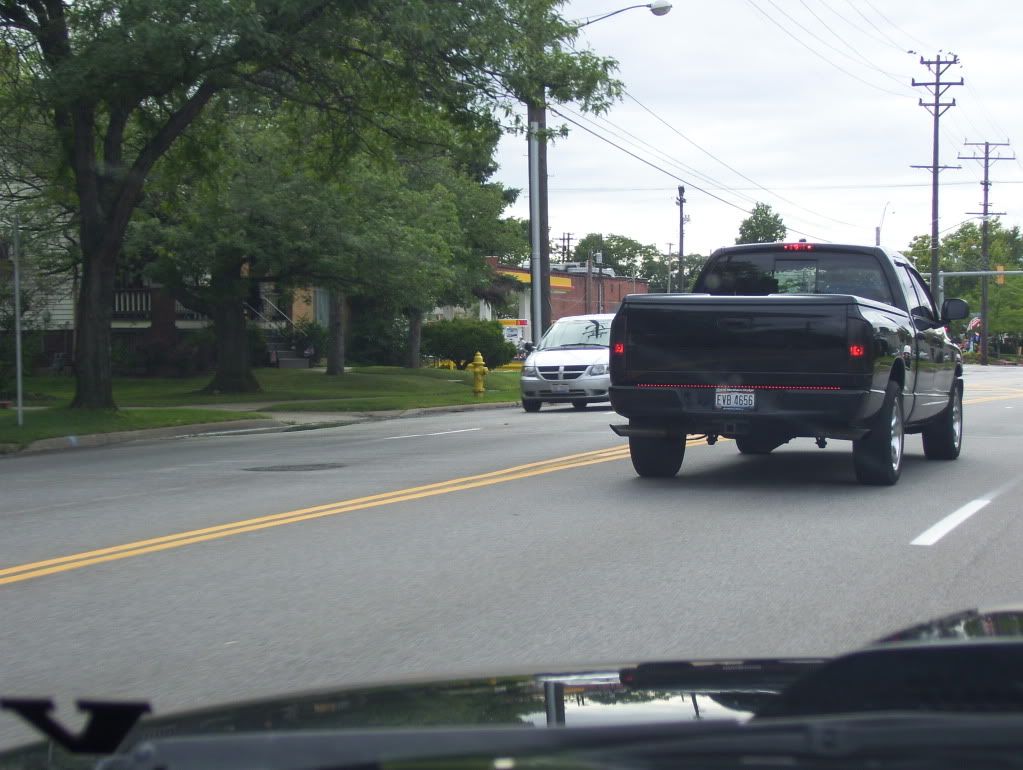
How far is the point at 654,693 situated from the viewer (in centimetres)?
288

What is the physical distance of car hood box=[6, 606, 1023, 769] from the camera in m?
1.88

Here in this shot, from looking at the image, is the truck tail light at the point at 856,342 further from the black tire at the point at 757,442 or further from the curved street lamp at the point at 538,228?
the curved street lamp at the point at 538,228

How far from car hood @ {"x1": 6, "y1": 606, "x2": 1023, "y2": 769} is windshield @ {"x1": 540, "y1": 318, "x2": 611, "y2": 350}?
79.3 ft

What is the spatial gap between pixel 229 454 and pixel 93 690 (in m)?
11.9

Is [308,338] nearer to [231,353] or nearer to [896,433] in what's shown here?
[231,353]

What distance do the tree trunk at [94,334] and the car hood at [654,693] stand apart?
2022 centimetres

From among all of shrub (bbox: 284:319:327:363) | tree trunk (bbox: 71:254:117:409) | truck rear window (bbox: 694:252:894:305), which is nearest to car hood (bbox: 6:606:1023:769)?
truck rear window (bbox: 694:252:894:305)

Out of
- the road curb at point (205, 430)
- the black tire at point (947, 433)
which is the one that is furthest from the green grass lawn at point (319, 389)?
the black tire at point (947, 433)

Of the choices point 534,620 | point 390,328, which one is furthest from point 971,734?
point 390,328

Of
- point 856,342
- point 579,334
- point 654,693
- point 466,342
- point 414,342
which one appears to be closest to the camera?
point 654,693

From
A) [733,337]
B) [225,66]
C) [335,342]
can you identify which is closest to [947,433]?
[733,337]

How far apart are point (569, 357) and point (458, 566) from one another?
60.8 feet

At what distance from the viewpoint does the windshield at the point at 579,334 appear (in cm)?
2747

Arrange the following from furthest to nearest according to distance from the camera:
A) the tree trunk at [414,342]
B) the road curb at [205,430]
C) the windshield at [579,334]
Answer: the tree trunk at [414,342], the windshield at [579,334], the road curb at [205,430]
